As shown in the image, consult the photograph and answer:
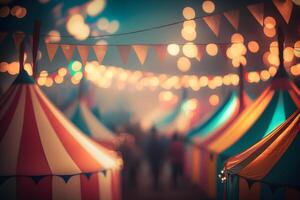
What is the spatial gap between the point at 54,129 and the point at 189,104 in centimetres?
951

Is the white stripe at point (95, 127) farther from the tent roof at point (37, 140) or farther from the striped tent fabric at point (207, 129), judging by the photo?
the tent roof at point (37, 140)

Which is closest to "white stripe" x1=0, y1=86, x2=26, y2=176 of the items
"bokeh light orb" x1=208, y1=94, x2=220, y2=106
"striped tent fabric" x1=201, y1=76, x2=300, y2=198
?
"striped tent fabric" x1=201, y1=76, x2=300, y2=198

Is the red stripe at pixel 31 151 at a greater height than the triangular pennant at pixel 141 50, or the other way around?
the triangular pennant at pixel 141 50

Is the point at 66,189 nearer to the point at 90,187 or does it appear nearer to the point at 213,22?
the point at 90,187

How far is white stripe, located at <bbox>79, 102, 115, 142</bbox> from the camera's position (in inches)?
351

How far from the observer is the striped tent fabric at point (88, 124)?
8.86 meters

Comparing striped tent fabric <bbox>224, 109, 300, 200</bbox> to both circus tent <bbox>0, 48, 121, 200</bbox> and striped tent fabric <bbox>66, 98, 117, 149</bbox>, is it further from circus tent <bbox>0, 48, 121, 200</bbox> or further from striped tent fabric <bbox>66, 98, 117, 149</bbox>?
striped tent fabric <bbox>66, 98, 117, 149</bbox>

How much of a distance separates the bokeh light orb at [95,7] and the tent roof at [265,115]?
6449 mm

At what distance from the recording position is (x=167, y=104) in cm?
1862

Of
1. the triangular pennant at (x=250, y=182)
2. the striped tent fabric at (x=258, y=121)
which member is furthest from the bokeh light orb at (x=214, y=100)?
the triangular pennant at (x=250, y=182)

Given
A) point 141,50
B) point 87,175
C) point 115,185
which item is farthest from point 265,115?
point 87,175

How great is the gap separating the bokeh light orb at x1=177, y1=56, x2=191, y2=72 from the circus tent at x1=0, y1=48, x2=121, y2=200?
9.84 metres

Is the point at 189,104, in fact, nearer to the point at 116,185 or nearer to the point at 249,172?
the point at 116,185

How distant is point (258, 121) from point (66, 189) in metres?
3.13
